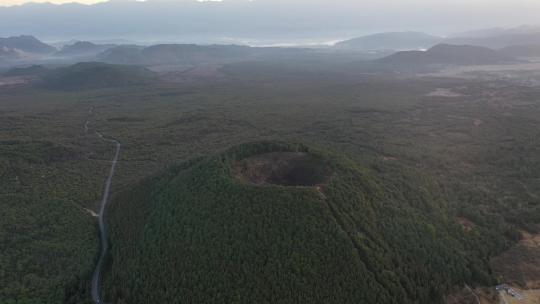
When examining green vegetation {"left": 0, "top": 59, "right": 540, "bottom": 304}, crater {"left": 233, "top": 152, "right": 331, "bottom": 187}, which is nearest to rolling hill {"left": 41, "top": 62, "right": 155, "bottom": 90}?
green vegetation {"left": 0, "top": 59, "right": 540, "bottom": 304}

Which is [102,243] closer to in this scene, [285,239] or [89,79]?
[285,239]

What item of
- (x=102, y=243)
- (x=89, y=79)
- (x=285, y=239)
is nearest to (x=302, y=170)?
(x=285, y=239)

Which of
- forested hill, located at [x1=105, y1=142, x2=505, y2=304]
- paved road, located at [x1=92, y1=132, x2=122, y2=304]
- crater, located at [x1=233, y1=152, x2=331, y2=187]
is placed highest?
crater, located at [x1=233, y1=152, x2=331, y2=187]

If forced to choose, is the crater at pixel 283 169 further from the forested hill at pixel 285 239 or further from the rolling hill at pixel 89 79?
the rolling hill at pixel 89 79

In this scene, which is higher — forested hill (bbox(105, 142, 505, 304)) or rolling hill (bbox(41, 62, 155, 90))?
rolling hill (bbox(41, 62, 155, 90))

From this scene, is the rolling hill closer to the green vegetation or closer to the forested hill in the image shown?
the green vegetation

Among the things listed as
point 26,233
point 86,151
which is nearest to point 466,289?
point 26,233
